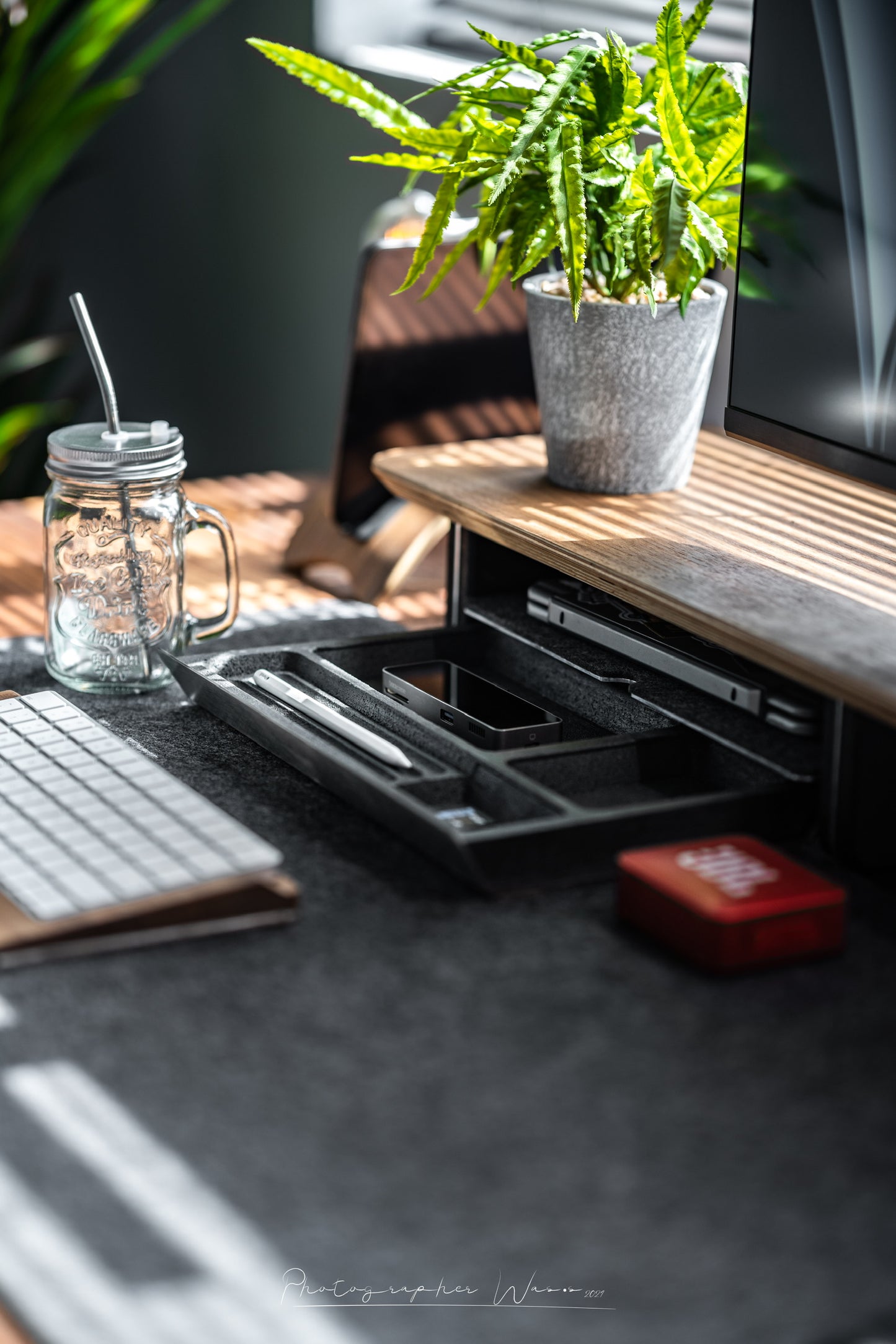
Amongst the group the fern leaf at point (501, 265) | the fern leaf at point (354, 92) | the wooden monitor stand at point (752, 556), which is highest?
the fern leaf at point (354, 92)

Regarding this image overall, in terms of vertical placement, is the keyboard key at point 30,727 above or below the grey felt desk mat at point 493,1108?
above

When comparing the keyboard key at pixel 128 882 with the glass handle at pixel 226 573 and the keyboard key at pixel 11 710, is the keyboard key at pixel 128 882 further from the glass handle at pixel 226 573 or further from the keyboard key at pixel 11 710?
the glass handle at pixel 226 573

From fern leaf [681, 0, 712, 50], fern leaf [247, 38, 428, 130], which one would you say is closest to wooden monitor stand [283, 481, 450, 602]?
fern leaf [247, 38, 428, 130]

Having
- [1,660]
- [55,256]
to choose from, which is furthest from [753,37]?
[55,256]

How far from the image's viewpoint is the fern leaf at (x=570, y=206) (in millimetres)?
1035

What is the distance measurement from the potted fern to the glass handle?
0.77ft

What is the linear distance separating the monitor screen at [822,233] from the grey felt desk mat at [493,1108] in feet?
1.01

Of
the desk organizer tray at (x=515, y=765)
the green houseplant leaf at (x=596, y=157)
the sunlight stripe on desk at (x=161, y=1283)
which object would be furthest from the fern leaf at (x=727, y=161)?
the sunlight stripe on desk at (x=161, y=1283)

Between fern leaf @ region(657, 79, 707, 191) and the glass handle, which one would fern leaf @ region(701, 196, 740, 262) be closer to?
fern leaf @ region(657, 79, 707, 191)

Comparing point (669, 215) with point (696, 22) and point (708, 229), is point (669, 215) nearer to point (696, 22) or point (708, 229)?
point (708, 229)

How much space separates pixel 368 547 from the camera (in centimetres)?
153

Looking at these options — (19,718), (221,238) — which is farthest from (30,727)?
(221,238)

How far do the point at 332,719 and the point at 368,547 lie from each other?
0.53m
